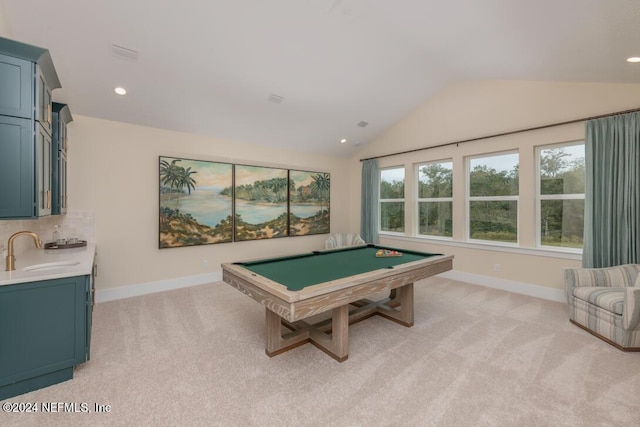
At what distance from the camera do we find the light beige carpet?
1.76m

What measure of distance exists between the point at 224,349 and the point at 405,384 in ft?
5.40

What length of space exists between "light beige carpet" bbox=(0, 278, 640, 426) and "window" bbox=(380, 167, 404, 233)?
293 cm

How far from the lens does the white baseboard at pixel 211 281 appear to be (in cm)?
387

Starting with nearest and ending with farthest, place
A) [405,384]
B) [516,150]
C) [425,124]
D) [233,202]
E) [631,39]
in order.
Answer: [405,384]
[631,39]
[516,150]
[233,202]
[425,124]

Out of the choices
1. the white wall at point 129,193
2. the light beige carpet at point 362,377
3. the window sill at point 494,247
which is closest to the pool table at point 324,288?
the light beige carpet at point 362,377

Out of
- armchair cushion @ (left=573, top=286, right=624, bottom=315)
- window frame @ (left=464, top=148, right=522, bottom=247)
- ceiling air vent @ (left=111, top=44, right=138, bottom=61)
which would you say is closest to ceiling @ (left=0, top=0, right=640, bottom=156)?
ceiling air vent @ (left=111, top=44, right=138, bottom=61)

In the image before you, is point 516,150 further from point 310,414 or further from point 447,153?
point 310,414

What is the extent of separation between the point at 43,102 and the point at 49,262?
1406 mm

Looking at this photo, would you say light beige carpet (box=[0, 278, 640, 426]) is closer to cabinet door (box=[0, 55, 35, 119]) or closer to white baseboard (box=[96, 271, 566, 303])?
white baseboard (box=[96, 271, 566, 303])

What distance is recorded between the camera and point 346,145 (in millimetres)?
6125

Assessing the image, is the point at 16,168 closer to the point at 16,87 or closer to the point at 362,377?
the point at 16,87

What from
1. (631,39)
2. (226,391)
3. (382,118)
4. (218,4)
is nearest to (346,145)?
(382,118)

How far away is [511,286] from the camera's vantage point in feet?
14.1

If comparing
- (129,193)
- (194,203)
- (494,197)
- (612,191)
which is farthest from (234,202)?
(612,191)
